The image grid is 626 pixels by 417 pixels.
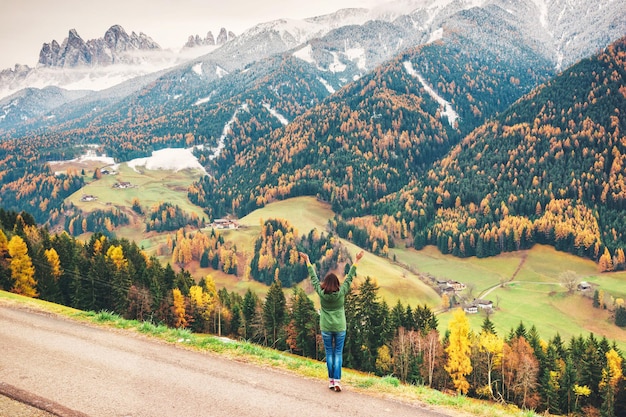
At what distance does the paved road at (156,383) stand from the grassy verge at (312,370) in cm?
75

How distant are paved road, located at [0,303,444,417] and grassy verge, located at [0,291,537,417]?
752mm

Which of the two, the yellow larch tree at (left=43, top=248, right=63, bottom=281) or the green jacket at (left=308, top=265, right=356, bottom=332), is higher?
the green jacket at (left=308, top=265, right=356, bottom=332)

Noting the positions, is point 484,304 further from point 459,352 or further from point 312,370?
point 312,370

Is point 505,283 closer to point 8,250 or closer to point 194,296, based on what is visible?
point 194,296

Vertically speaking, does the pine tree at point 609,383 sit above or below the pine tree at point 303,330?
below

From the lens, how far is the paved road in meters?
13.4

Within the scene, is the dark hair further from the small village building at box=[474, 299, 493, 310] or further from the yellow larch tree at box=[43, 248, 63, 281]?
the small village building at box=[474, 299, 493, 310]

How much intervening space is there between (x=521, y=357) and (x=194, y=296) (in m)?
62.1

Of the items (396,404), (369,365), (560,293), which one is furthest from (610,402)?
(560,293)

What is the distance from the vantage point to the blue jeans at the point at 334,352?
14977 millimetres

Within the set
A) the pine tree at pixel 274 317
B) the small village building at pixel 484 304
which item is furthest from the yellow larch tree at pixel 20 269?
the small village building at pixel 484 304

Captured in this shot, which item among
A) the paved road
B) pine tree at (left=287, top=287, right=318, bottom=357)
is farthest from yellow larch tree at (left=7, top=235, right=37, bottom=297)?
the paved road

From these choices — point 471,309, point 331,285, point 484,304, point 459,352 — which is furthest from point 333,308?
point 484,304

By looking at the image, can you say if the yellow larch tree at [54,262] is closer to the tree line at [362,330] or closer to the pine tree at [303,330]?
the tree line at [362,330]
